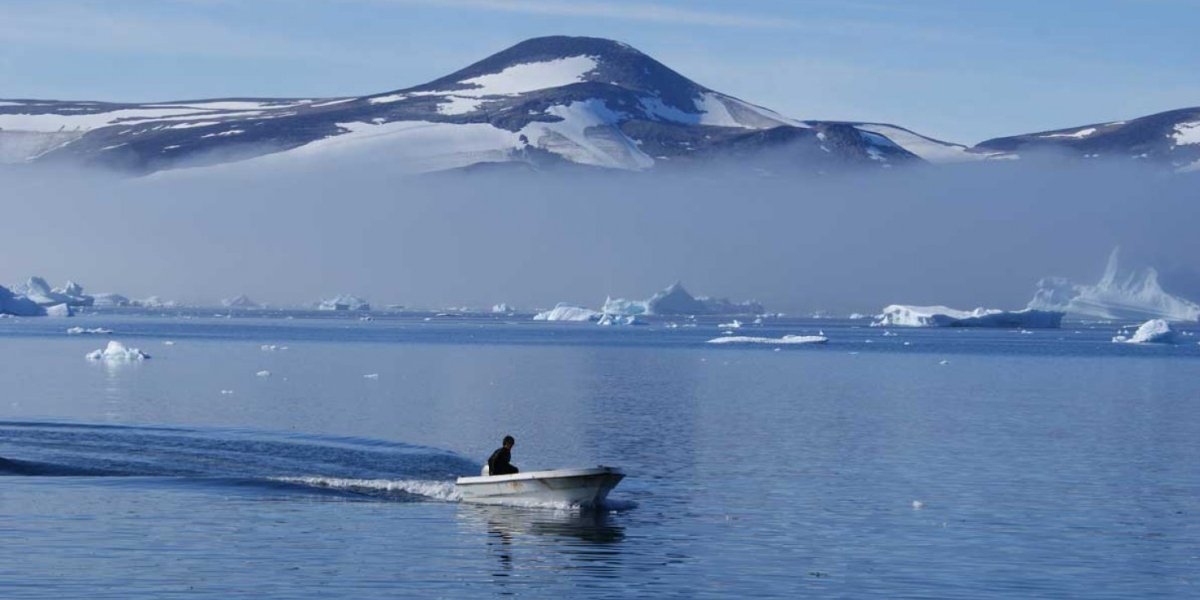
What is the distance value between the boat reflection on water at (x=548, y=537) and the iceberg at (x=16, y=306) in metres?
136

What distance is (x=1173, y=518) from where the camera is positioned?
3056cm

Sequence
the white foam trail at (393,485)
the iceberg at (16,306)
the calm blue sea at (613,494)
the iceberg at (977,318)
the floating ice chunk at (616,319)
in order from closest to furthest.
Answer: the calm blue sea at (613,494) < the white foam trail at (393,485) < the iceberg at (16,306) < the iceberg at (977,318) < the floating ice chunk at (616,319)

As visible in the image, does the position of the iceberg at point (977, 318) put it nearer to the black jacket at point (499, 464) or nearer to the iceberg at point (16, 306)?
the iceberg at point (16, 306)

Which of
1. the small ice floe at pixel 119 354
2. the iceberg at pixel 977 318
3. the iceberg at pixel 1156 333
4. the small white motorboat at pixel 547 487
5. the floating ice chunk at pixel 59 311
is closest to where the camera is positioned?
the small white motorboat at pixel 547 487

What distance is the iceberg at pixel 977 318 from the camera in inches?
6639

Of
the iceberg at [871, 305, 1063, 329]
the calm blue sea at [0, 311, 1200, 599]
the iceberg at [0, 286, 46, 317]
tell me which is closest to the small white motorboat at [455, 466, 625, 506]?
the calm blue sea at [0, 311, 1200, 599]

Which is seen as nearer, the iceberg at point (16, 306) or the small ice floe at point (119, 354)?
the small ice floe at point (119, 354)

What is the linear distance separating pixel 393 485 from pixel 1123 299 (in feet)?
546

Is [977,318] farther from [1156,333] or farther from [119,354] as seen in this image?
[119,354]

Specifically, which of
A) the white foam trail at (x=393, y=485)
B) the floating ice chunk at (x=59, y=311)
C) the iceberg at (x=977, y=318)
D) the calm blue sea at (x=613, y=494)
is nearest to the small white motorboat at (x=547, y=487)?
the calm blue sea at (x=613, y=494)

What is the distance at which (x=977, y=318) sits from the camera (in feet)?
564

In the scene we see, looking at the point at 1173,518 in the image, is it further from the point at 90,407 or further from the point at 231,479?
the point at 90,407

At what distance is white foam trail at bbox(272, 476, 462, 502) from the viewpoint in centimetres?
3191

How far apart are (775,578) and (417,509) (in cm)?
904
